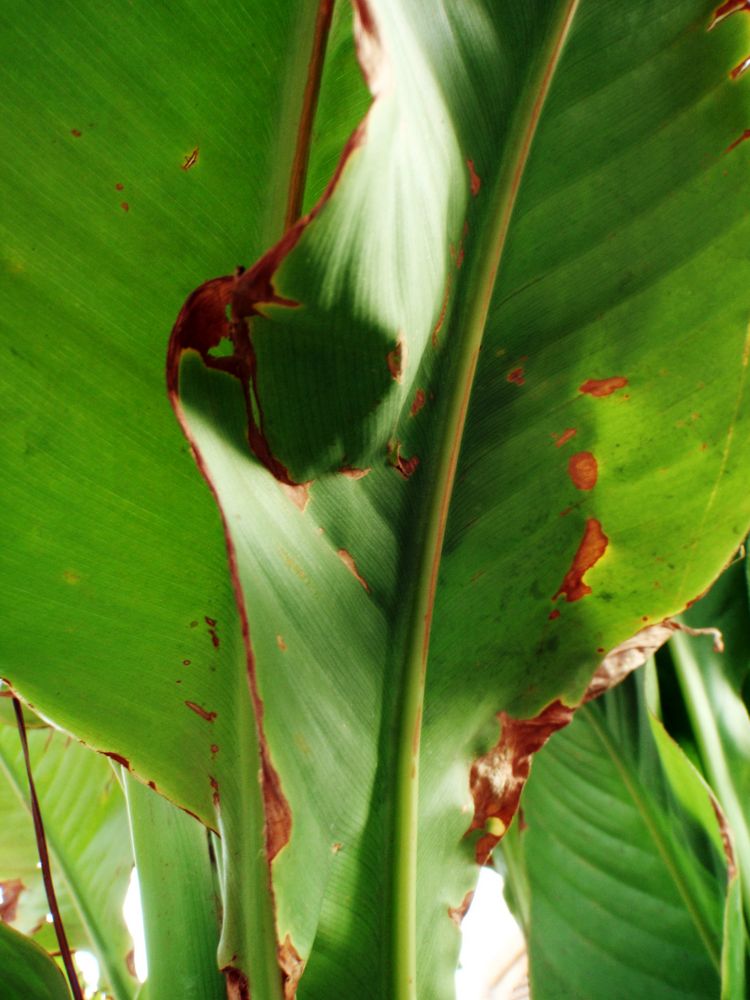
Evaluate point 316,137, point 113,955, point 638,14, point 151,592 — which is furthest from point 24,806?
point 638,14

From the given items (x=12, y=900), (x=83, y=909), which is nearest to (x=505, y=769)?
(x=83, y=909)

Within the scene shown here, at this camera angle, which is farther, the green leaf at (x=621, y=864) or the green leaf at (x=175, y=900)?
the green leaf at (x=621, y=864)

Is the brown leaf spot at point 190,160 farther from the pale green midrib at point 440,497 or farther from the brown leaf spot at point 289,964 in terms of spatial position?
the brown leaf spot at point 289,964

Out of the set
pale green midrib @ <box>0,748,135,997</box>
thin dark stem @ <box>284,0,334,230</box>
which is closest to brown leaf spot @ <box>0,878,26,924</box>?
pale green midrib @ <box>0,748,135,997</box>

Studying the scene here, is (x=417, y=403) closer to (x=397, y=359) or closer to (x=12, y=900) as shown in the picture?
(x=397, y=359)

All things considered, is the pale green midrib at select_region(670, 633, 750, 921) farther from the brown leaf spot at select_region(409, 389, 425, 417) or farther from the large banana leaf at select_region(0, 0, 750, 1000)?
the brown leaf spot at select_region(409, 389, 425, 417)

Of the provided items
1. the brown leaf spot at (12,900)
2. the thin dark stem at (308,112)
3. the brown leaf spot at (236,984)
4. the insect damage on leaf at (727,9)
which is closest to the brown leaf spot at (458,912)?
the brown leaf spot at (236,984)
